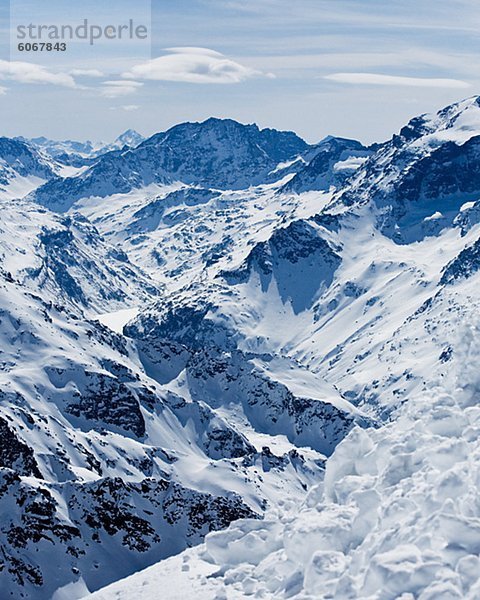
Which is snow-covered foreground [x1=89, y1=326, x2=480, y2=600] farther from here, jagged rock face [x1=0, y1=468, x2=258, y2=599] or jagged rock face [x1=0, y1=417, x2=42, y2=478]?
jagged rock face [x1=0, y1=417, x2=42, y2=478]

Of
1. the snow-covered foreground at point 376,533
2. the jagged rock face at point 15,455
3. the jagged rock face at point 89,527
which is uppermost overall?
the snow-covered foreground at point 376,533

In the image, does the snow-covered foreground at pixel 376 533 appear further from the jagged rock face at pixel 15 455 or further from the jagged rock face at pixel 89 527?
the jagged rock face at pixel 15 455

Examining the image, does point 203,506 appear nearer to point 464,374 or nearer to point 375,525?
point 464,374

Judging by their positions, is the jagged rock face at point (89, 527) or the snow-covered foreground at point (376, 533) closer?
the snow-covered foreground at point (376, 533)

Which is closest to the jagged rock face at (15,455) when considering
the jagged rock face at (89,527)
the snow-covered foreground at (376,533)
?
the jagged rock face at (89,527)

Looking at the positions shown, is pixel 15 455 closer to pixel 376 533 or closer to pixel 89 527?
pixel 89 527

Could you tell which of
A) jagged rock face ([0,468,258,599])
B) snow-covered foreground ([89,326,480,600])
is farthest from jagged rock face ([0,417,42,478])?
snow-covered foreground ([89,326,480,600])

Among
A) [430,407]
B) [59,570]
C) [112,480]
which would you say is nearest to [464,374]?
[430,407]

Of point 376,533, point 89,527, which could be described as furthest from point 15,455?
point 376,533
